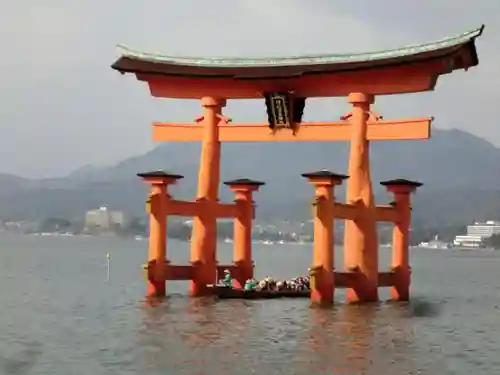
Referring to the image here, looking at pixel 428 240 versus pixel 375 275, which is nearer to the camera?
pixel 375 275

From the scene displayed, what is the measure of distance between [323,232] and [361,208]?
220cm

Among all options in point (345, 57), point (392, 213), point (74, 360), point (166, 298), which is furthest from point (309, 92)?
point (74, 360)

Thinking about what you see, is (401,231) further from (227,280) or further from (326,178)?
(227,280)

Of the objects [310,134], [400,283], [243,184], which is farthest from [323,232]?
[243,184]

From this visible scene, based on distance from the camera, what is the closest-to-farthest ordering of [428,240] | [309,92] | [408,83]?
[408,83], [309,92], [428,240]

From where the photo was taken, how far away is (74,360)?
798 inches

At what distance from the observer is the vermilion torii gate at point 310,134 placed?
28.2m

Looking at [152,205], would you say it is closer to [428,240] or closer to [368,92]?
[368,92]

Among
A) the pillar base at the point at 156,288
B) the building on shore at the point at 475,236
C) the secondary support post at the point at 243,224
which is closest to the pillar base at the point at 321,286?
the pillar base at the point at 156,288

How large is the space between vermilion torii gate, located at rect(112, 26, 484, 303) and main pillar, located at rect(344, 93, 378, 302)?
0.03 meters

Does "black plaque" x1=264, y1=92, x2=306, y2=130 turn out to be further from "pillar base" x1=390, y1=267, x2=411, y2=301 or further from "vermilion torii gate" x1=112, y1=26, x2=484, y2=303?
"pillar base" x1=390, y1=267, x2=411, y2=301

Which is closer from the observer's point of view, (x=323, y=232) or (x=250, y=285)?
(x=323, y=232)

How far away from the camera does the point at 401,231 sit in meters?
31.9

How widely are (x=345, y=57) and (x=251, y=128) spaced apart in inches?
153
